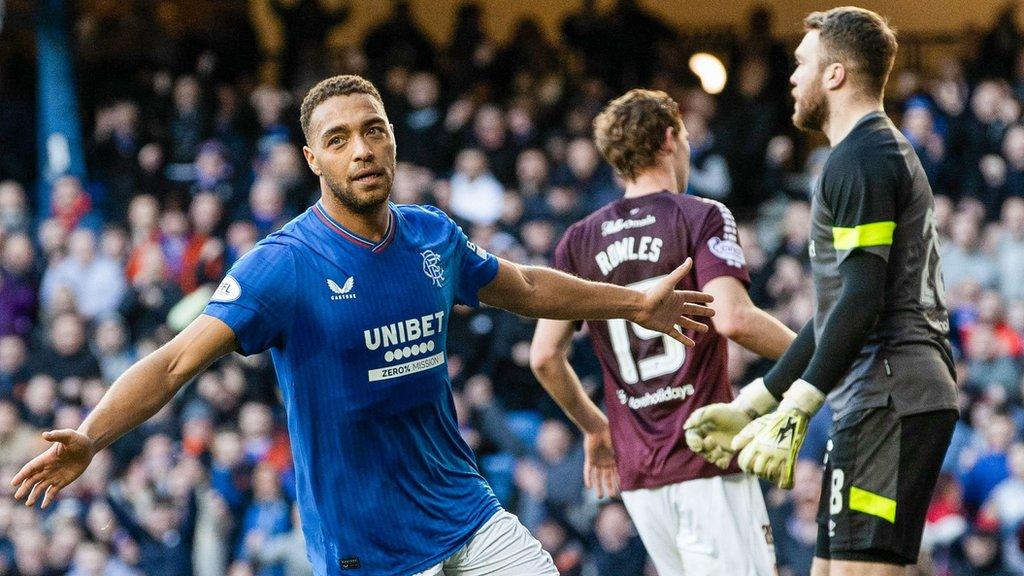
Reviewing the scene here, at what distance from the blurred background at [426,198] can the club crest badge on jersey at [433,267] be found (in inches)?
222

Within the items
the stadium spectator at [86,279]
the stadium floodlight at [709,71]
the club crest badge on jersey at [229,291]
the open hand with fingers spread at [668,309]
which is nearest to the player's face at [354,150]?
the club crest badge on jersey at [229,291]

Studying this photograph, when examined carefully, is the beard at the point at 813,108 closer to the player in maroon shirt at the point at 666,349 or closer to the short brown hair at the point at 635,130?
the player in maroon shirt at the point at 666,349

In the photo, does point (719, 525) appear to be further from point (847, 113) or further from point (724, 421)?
point (847, 113)

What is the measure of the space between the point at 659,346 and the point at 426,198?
664 cm

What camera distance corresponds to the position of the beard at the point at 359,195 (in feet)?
16.5

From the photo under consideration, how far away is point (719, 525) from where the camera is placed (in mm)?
6184

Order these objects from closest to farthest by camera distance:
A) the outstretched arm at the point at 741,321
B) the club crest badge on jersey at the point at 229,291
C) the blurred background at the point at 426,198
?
the club crest badge on jersey at the point at 229,291, the outstretched arm at the point at 741,321, the blurred background at the point at 426,198

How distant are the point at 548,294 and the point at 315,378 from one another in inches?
37.5

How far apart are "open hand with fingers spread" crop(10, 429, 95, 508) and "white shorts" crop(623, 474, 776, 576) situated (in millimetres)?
2620

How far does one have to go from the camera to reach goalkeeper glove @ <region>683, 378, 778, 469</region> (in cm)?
564

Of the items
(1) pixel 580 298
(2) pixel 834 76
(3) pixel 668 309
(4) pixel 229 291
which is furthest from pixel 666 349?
(4) pixel 229 291

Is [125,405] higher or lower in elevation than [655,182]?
lower

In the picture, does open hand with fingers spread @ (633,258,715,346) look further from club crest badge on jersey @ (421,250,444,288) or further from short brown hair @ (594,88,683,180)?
short brown hair @ (594,88,683,180)

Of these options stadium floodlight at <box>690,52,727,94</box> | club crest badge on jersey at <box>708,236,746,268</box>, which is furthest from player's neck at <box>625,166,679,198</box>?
stadium floodlight at <box>690,52,727,94</box>
